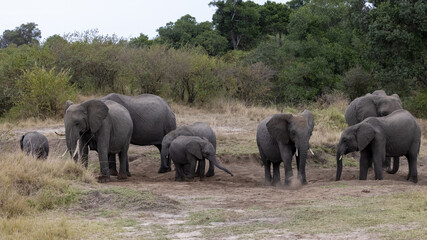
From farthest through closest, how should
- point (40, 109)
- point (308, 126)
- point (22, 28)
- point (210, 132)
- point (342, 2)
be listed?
1. point (22, 28)
2. point (342, 2)
3. point (40, 109)
4. point (210, 132)
5. point (308, 126)

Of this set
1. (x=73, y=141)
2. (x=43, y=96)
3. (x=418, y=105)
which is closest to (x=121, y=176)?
(x=73, y=141)

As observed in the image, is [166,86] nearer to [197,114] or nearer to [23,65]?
[197,114]

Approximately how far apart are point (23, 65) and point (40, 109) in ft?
11.5

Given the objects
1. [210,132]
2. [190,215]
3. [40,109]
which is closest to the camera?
[190,215]

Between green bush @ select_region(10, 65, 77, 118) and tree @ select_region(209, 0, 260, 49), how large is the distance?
2630cm

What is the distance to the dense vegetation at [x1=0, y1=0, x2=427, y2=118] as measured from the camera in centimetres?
2412

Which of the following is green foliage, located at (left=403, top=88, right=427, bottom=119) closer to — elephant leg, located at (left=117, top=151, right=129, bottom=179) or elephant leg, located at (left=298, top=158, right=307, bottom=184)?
elephant leg, located at (left=298, top=158, right=307, bottom=184)

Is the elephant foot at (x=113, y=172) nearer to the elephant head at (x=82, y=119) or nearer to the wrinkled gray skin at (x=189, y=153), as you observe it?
the wrinkled gray skin at (x=189, y=153)

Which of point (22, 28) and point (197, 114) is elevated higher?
point (22, 28)

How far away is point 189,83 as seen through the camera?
28.8 meters

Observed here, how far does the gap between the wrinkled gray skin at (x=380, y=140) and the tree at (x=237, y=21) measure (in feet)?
113

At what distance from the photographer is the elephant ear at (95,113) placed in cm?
1224

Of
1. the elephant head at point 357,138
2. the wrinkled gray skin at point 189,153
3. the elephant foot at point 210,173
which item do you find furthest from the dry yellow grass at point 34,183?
the elephant head at point 357,138

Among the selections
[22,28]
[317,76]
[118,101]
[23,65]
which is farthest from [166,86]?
[22,28]
